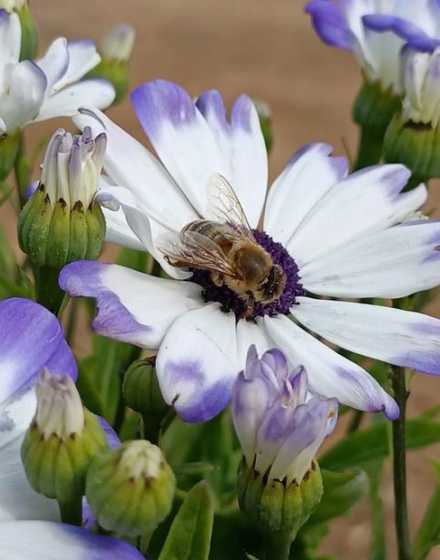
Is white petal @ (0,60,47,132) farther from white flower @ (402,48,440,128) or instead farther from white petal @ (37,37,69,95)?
white flower @ (402,48,440,128)

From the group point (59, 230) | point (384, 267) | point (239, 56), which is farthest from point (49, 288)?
point (239, 56)

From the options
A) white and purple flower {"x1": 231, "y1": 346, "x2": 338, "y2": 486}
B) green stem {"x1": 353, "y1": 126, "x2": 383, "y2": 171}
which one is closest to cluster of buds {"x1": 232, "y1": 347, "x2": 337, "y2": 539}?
white and purple flower {"x1": 231, "y1": 346, "x2": 338, "y2": 486}

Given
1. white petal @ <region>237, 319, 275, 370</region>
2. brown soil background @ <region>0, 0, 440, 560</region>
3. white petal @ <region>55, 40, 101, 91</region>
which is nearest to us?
Result: white petal @ <region>237, 319, 275, 370</region>

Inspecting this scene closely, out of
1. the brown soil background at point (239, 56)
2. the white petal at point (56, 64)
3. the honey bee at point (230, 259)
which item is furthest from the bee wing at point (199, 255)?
the brown soil background at point (239, 56)

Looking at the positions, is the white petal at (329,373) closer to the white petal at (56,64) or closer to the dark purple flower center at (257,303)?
the dark purple flower center at (257,303)

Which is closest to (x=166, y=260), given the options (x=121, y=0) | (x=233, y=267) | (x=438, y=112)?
(x=233, y=267)

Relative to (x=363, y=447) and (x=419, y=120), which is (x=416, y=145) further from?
(x=363, y=447)
